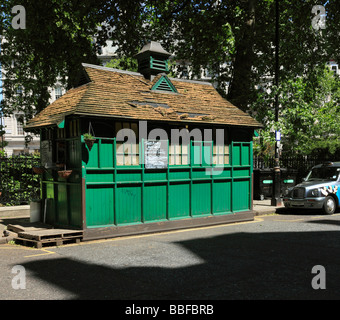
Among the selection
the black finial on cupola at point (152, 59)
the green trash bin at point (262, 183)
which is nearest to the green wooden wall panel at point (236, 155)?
the black finial on cupola at point (152, 59)

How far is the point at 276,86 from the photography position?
54.9 feet

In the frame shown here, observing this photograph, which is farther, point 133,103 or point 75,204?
point 133,103

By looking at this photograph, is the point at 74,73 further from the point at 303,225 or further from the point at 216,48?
the point at 303,225

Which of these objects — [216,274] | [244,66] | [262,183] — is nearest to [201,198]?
[216,274]

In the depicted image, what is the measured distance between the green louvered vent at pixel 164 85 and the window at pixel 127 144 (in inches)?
Result: 92.5

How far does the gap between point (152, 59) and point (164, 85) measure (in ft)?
3.50

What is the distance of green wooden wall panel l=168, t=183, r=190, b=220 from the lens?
11.5m

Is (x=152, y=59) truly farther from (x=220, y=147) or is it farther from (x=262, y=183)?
(x=262, y=183)

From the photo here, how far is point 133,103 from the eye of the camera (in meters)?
11.3

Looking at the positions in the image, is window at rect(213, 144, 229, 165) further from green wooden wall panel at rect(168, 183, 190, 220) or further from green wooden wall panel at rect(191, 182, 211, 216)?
green wooden wall panel at rect(168, 183, 190, 220)

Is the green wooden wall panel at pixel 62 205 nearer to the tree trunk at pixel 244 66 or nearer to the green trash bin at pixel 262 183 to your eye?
the green trash bin at pixel 262 183

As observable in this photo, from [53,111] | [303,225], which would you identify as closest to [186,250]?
[303,225]

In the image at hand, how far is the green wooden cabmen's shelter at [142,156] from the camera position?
33.2 feet

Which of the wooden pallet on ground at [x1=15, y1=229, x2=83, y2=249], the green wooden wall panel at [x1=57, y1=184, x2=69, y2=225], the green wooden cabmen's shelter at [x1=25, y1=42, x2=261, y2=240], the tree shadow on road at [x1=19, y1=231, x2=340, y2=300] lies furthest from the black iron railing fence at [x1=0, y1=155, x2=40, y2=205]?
the tree shadow on road at [x1=19, y1=231, x2=340, y2=300]
